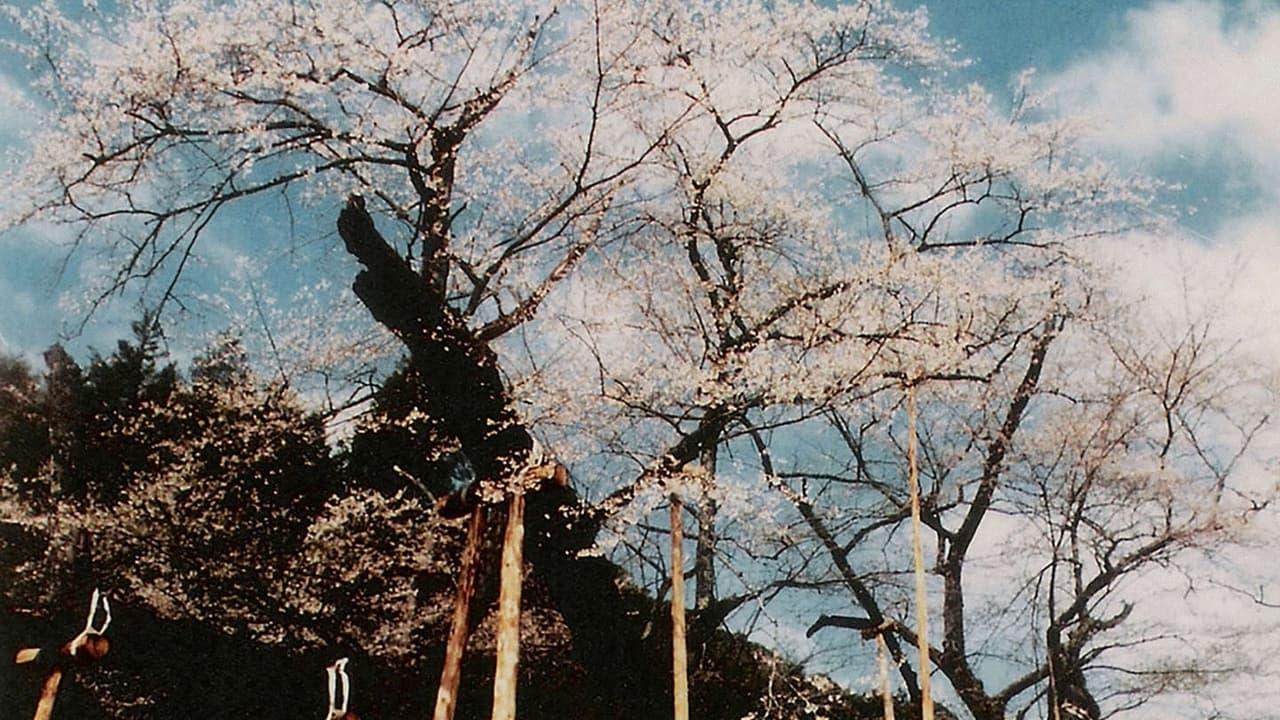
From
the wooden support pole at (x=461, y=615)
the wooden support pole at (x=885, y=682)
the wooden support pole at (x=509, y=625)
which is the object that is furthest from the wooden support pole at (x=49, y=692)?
the wooden support pole at (x=885, y=682)

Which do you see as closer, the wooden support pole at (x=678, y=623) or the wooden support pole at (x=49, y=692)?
the wooden support pole at (x=49, y=692)

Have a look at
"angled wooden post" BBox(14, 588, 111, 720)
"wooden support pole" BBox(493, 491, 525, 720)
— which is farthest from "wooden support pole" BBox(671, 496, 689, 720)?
"angled wooden post" BBox(14, 588, 111, 720)

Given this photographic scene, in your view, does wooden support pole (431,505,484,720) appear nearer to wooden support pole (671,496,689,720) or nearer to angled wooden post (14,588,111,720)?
wooden support pole (671,496,689,720)

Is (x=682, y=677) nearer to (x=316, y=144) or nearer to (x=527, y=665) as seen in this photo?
(x=316, y=144)

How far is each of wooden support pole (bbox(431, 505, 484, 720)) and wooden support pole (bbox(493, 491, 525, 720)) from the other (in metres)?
0.08

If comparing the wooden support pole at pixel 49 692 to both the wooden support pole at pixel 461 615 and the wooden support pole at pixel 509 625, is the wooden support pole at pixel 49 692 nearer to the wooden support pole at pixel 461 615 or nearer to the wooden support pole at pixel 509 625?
the wooden support pole at pixel 461 615

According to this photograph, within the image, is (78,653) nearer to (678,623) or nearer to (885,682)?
(678,623)

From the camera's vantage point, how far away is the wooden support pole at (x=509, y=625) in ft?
6.79

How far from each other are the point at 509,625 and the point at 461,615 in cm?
12

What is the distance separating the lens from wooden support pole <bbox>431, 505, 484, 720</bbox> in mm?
2143

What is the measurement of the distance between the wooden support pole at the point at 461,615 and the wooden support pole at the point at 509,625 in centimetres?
8

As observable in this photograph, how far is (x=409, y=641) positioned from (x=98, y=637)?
9.43 metres

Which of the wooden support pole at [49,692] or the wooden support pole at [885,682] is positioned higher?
the wooden support pole at [885,682]

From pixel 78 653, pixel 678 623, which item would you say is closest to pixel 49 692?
pixel 78 653
